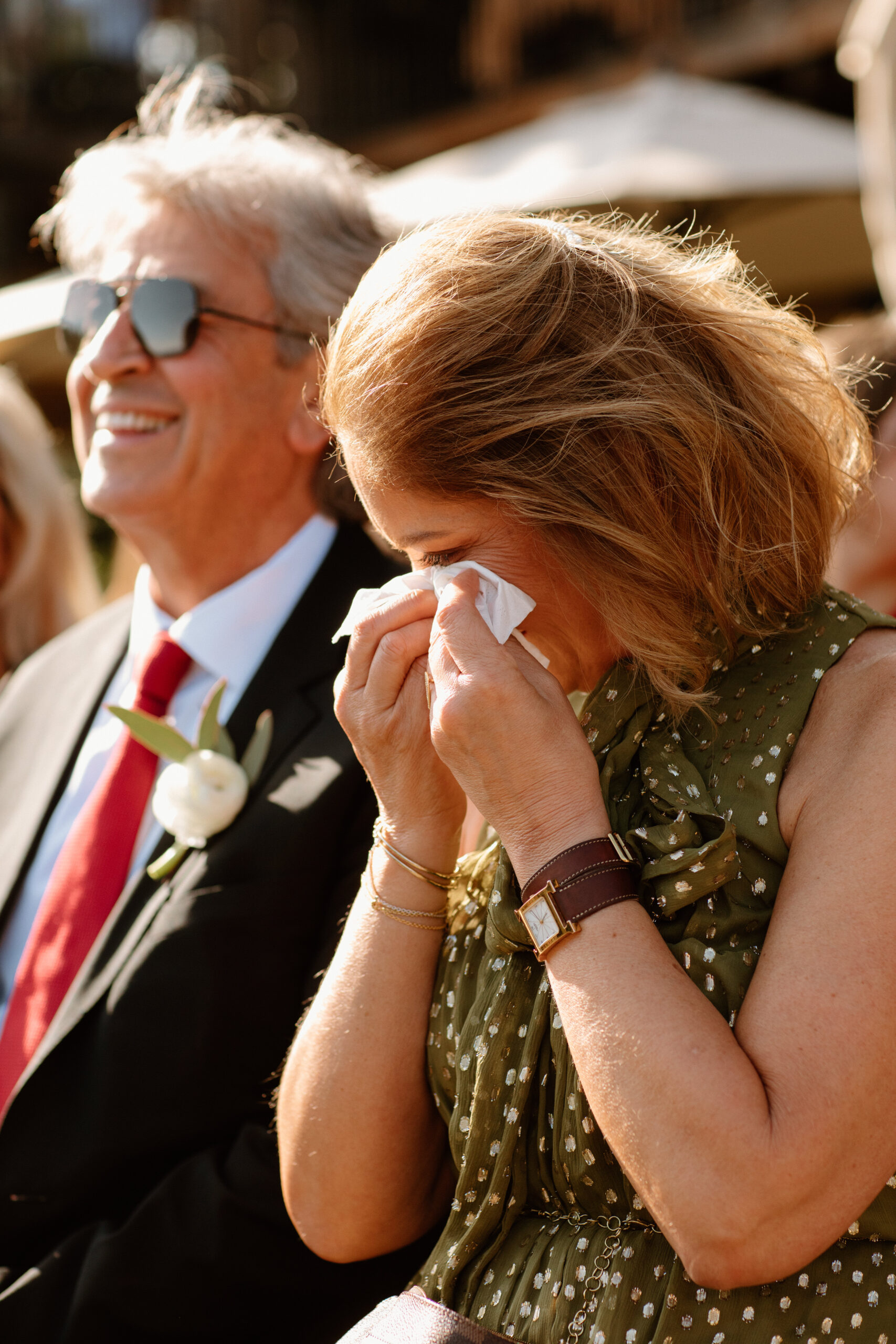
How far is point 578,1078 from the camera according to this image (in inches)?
61.0

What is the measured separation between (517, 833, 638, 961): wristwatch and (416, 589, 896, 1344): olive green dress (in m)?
0.07

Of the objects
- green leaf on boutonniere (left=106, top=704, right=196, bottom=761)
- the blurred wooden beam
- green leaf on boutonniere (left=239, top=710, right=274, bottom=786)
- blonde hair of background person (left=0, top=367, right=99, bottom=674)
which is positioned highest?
green leaf on boutonniere (left=106, top=704, right=196, bottom=761)

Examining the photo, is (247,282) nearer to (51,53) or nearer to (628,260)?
(628,260)

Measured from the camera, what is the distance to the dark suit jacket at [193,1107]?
83.4 inches

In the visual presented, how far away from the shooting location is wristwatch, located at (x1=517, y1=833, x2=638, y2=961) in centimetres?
148

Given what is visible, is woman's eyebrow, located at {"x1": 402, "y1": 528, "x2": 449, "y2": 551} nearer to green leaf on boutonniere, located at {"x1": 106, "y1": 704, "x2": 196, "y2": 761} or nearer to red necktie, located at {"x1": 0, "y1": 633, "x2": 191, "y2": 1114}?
green leaf on boutonniere, located at {"x1": 106, "y1": 704, "x2": 196, "y2": 761}

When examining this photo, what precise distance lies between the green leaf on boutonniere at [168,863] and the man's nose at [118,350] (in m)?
1.11

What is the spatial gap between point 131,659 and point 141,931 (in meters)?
0.87

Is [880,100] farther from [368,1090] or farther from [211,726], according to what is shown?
[368,1090]

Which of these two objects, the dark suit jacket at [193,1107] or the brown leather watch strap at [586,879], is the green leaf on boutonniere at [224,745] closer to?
the dark suit jacket at [193,1107]

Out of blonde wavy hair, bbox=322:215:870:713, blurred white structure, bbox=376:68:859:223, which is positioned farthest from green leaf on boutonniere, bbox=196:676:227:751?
blurred white structure, bbox=376:68:859:223

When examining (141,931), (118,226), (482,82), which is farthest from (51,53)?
(141,931)

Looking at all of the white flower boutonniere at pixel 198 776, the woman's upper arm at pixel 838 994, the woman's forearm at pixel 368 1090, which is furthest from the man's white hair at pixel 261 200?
the woman's upper arm at pixel 838 994

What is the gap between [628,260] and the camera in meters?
1.73
